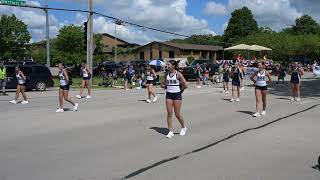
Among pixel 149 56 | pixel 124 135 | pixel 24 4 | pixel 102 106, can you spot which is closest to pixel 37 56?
pixel 149 56

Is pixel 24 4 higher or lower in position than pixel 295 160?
higher

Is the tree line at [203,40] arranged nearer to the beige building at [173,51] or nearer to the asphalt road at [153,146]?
the beige building at [173,51]

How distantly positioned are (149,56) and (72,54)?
3556cm

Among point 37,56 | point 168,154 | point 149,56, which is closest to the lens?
point 168,154

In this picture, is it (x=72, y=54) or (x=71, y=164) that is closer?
(x=71, y=164)

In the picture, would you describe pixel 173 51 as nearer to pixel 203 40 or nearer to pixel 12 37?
pixel 203 40

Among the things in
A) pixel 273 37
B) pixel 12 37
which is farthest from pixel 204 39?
pixel 12 37

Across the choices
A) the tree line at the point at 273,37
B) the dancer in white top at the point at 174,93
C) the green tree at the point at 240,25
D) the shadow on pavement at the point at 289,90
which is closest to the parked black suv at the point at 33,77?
the shadow on pavement at the point at 289,90

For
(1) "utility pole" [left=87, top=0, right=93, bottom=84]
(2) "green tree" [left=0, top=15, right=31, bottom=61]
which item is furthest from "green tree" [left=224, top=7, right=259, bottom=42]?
(1) "utility pole" [left=87, top=0, right=93, bottom=84]

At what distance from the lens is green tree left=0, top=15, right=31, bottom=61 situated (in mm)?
63000

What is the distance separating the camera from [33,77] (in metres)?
30.8

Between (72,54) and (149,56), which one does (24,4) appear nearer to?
(72,54)

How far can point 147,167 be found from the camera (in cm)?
864

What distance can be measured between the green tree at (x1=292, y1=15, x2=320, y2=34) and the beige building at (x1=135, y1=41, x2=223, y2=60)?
3555 cm
